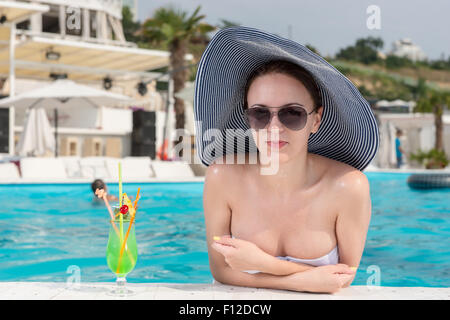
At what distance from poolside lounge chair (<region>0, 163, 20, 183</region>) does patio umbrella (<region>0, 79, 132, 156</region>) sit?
233 cm

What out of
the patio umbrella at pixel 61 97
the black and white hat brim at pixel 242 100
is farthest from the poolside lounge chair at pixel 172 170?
the black and white hat brim at pixel 242 100

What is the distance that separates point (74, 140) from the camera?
2088cm

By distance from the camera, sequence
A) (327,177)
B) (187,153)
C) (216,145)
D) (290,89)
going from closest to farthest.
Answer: (290,89), (327,177), (216,145), (187,153)

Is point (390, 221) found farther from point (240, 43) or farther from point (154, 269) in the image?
point (240, 43)

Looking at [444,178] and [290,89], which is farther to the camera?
[444,178]

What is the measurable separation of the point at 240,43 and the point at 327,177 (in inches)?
24.8

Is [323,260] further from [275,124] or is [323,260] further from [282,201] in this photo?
[275,124]

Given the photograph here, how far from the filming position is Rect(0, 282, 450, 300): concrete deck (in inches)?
79.6

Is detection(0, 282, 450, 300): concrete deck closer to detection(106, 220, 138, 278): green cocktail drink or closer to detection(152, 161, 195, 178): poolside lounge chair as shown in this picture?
detection(106, 220, 138, 278): green cocktail drink

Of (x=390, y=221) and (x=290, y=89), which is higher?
(x=290, y=89)

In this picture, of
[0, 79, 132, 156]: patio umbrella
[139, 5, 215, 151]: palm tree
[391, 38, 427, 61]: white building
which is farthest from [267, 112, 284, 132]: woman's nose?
[391, 38, 427, 61]: white building

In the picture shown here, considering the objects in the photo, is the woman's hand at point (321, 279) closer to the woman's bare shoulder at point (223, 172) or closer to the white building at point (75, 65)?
the woman's bare shoulder at point (223, 172)
